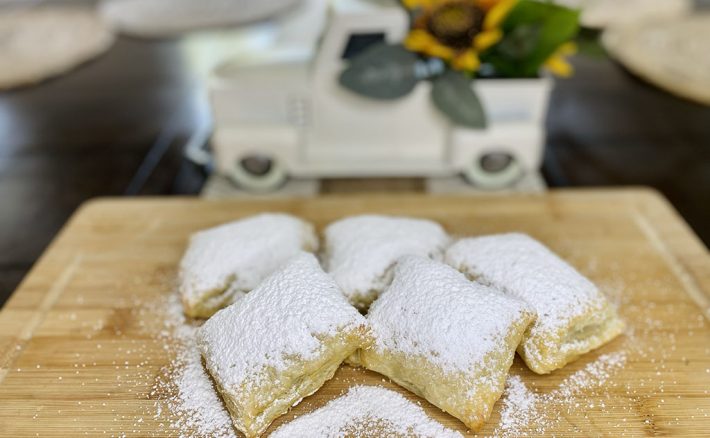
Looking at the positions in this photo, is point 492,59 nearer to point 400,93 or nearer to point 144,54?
point 400,93

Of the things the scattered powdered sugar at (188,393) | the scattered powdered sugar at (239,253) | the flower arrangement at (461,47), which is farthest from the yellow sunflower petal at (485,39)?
the scattered powdered sugar at (188,393)

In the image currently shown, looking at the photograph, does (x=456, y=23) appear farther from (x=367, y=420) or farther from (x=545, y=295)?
(x=367, y=420)

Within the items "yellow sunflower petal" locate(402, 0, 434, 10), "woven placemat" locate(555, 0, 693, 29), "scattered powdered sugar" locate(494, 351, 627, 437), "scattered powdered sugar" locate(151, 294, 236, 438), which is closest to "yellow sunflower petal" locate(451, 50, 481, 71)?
"yellow sunflower petal" locate(402, 0, 434, 10)

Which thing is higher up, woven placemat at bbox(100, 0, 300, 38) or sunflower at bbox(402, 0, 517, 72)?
sunflower at bbox(402, 0, 517, 72)

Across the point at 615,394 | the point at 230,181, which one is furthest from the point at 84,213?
the point at 615,394

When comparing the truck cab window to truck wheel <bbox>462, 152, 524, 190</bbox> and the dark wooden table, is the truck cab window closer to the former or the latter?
truck wheel <bbox>462, 152, 524, 190</bbox>

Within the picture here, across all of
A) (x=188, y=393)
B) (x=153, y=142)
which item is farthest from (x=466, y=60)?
(x=153, y=142)
